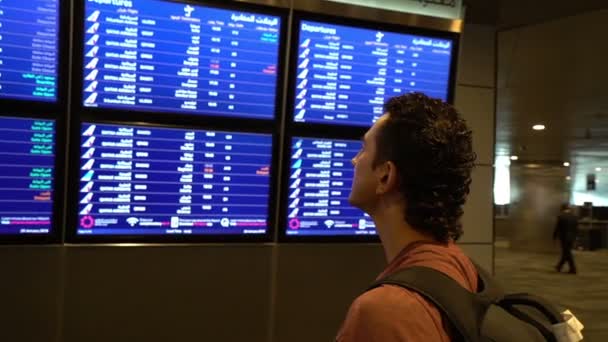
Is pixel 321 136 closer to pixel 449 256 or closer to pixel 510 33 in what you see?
pixel 449 256

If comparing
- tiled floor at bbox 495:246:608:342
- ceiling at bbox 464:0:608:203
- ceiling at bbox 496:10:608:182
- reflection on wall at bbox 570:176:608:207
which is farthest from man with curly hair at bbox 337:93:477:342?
reflection on wall at bbox 570:176:608:207

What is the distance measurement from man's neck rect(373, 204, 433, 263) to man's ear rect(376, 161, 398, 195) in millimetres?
47

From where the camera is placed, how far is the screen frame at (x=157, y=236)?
2.72m

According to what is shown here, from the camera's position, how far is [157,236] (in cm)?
289

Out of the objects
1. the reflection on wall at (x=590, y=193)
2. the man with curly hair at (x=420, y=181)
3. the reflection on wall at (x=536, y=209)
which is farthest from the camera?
the reflection on wall at (x=590, y=193)

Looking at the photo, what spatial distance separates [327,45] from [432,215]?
2.16 meters

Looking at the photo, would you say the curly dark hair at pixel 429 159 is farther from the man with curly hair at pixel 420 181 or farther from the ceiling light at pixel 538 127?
the ceiling light at pixel 538 127

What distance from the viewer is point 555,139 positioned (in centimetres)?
1634

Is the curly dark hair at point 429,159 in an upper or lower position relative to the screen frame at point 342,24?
lower

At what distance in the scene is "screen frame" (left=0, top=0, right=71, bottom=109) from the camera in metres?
2.62

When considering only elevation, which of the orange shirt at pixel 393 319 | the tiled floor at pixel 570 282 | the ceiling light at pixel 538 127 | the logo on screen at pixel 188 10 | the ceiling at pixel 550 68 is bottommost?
the tiled floor at pixel 570 282

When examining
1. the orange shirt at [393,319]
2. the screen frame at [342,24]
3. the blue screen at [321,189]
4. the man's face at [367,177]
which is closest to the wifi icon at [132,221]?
the blue screen at [321,189]

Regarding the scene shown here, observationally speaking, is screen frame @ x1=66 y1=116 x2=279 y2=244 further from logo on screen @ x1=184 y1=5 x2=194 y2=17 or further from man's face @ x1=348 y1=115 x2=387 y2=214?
man's face @ x1=348 y1=115 x2=387 y2=214

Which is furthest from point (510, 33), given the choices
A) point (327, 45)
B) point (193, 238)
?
point (193, 238)
